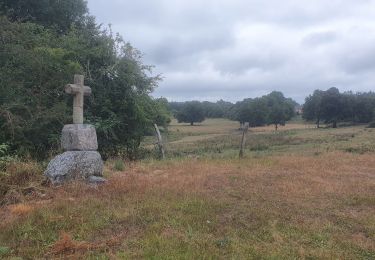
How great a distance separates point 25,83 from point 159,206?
960 centimetres

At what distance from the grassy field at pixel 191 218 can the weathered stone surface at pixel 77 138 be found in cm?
96

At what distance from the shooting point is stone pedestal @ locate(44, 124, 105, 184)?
9.49m

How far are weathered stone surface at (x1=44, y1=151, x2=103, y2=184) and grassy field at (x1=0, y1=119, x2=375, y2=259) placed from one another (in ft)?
1.33

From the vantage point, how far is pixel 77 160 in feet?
31.8

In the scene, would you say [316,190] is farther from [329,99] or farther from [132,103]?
[329,99]

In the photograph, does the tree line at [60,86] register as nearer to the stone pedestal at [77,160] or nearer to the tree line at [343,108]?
the stone pedestal at [77,160]

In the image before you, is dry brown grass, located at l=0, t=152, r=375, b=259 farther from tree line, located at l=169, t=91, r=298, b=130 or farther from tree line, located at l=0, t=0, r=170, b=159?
tree line, located at l=169, t=91, r=298, b=130

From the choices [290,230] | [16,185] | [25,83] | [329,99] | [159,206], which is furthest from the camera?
[329,99]

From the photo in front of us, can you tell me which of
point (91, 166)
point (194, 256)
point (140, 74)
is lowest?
point (194, 256)

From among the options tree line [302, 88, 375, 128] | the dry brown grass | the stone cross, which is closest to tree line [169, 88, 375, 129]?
tree line [302, 88, 375, 128]

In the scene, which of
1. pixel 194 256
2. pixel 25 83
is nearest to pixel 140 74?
pixel 25 83

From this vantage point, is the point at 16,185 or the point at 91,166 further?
the point at 91,166

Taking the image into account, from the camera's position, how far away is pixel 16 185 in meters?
9.15

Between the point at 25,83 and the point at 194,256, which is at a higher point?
the point at 25,83
